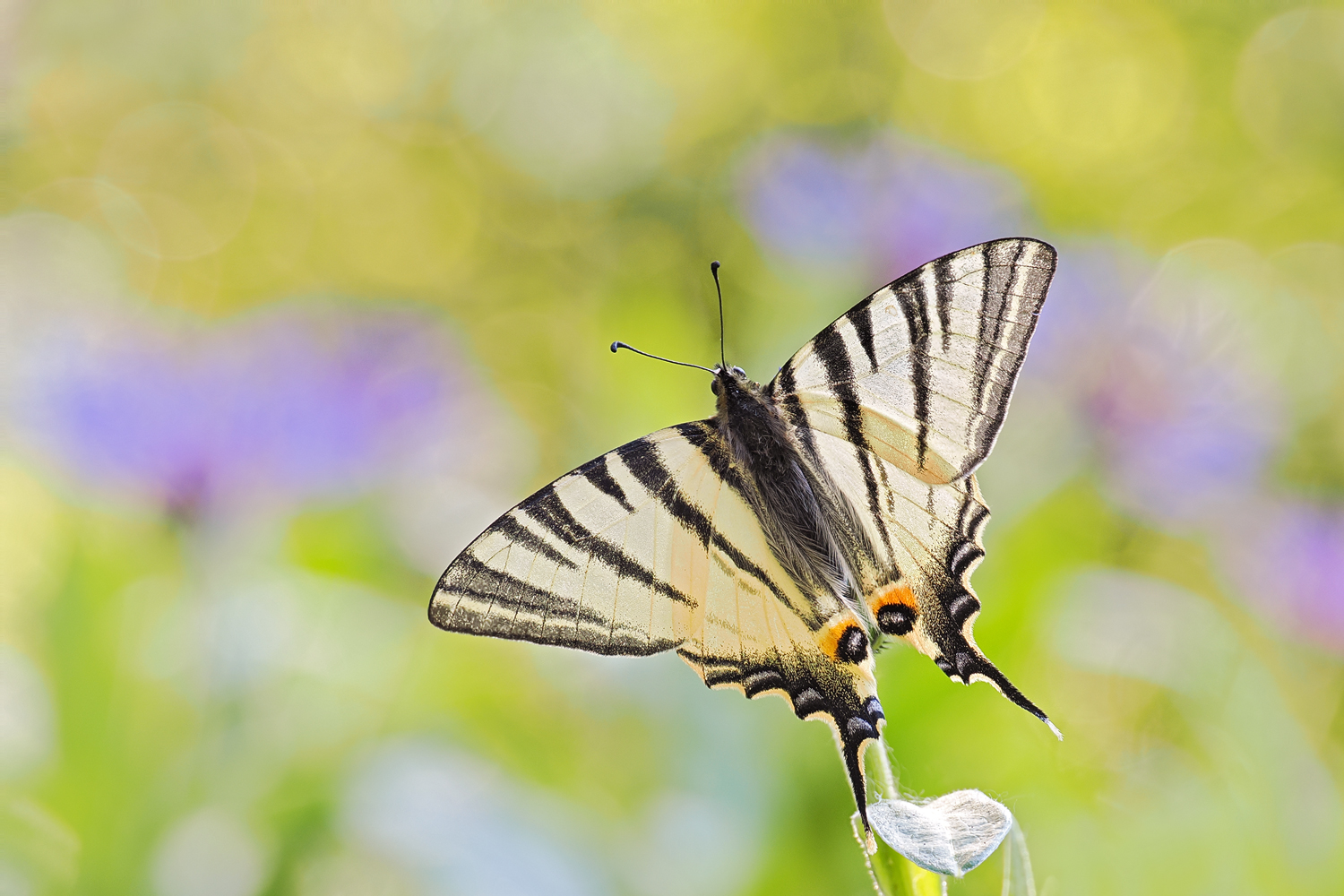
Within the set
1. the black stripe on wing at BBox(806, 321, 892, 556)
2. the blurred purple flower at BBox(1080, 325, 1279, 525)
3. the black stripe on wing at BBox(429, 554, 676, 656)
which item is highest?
the blurred purple flower at BBox(1080, 325, 1279, 525)

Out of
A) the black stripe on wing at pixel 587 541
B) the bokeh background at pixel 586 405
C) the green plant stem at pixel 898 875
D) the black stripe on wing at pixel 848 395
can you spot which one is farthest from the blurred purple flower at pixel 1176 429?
the green plant stem at pixel 898 875

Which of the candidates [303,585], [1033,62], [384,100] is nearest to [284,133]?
[384,100]

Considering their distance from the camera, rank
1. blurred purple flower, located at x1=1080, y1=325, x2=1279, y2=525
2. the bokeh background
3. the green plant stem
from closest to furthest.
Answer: the green plant stem < the bokeh background < blurred purple flower, located at x1=1080, y1=325, x2=1279, y2=525

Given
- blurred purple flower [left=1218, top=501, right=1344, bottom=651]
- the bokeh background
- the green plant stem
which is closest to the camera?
the green plant stem

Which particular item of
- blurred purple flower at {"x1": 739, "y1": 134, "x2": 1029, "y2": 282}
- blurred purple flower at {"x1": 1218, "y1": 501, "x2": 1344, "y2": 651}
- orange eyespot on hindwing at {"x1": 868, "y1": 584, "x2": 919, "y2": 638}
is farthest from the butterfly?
blurred purple flower at {"x1": 1218, "y1": 501, "x2": 1344, "y2": 651}

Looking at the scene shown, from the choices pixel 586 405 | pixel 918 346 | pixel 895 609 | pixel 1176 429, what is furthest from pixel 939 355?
pixel 586 405

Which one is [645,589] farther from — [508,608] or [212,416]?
[212,416]

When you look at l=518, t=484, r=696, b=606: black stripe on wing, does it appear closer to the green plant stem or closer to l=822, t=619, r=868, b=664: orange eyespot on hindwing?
l=822, t=619, r=868, b=664: orange eyespot on hindwing

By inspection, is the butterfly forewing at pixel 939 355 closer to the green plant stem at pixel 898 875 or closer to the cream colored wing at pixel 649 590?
the cream colored wing at pixel 649 590
